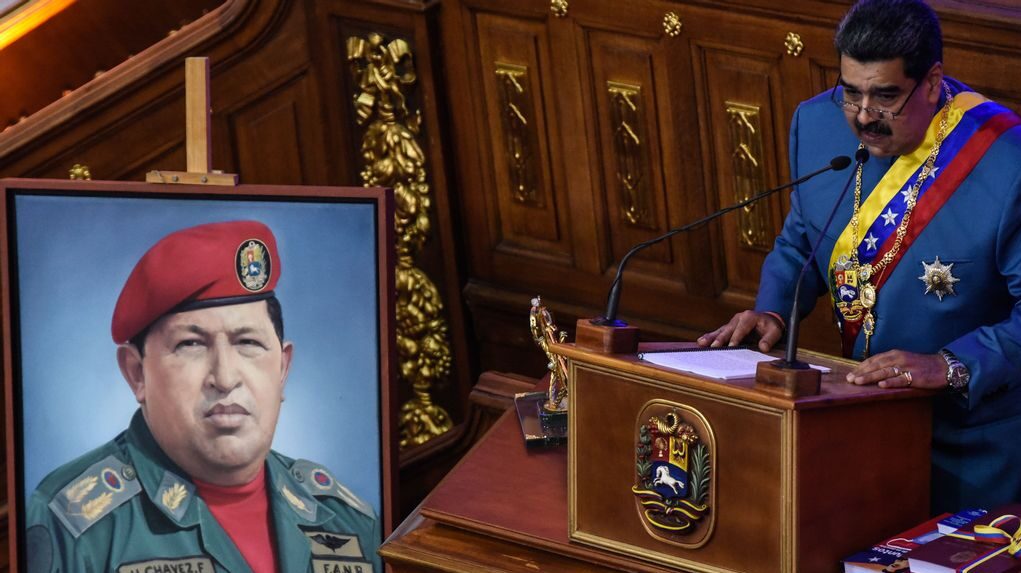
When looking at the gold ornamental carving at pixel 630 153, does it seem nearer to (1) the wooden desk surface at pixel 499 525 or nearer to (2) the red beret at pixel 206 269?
(2) the red beret at pixel 206 269

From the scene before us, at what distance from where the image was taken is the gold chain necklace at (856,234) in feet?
8.38

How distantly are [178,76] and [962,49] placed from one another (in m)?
1.93

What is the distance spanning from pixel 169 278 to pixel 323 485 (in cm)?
54

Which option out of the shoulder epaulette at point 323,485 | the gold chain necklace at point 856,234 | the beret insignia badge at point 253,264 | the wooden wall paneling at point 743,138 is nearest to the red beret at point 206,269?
the beret insignia badge at point 253,264

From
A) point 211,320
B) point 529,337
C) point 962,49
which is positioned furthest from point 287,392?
point 962,49

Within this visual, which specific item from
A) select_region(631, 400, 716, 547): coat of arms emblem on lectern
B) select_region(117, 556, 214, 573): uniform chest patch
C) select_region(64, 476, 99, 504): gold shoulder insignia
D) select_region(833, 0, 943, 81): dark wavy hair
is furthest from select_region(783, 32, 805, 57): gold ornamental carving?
select_region(64, 476, 99, 504): gold shoulder insignia

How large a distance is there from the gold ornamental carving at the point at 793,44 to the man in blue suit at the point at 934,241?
863 millimetres

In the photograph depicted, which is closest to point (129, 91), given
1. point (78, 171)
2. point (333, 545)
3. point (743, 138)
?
point (78, 171)

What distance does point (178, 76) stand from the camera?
4188mm

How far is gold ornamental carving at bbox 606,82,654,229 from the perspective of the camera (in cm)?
388

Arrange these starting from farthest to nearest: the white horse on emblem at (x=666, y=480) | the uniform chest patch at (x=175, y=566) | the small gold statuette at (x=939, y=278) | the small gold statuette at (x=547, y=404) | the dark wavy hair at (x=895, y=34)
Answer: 1. the uniform chest patch at (x=175, y=566)
2. the small gold statuette at (x=547, y=404)
3. the small gold statuette at (x=939, y=278)
4. the dark wavy hair at (x=895, y=34)
5. the white horse on emblem at (x=666, y=480)

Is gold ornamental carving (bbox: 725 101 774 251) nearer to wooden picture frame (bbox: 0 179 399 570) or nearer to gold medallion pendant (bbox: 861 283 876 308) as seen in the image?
wooden picture frame (bbox: 0 179 399 570)

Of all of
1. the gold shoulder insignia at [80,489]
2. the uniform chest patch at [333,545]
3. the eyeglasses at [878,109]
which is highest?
the eyeglasses at [878,109]

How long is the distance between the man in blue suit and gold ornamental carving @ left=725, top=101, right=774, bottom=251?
0.99 meters
